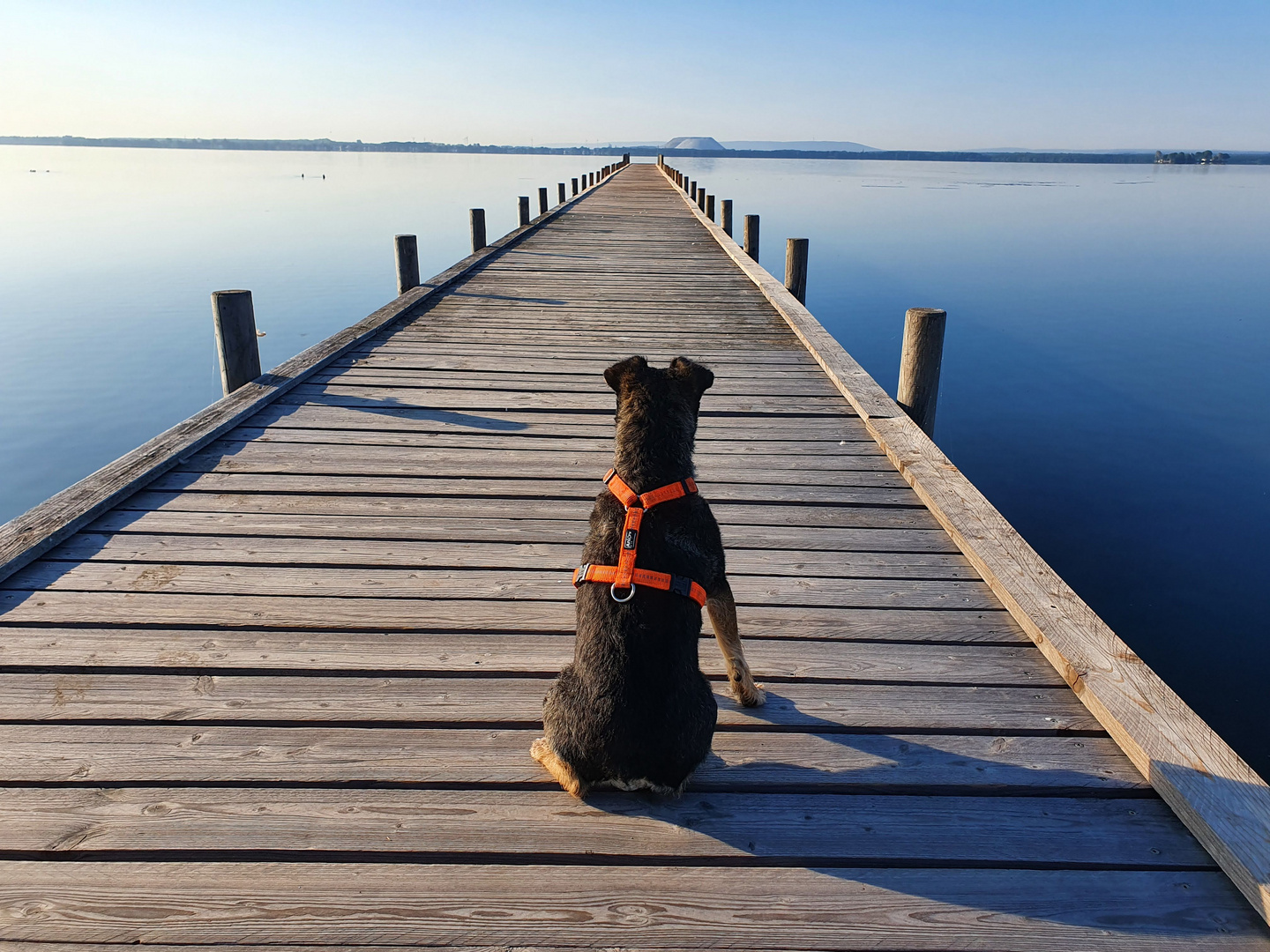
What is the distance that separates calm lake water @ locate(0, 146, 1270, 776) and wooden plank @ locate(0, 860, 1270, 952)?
→ 494 cm

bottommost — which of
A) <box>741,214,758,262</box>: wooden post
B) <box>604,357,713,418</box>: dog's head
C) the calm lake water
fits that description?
the calm lake water

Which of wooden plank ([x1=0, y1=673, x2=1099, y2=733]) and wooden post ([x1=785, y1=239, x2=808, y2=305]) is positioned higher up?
wooden post ([x1=785, y1=239, x2=808, y2=305])

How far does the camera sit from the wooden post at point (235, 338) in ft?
18.7

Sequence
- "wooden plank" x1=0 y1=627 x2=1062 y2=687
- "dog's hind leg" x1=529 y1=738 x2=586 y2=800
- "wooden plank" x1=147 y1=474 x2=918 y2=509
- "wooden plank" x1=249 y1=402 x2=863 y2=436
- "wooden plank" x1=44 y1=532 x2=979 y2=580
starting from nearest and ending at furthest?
"dog's hind leg" x1=529 y1=738 x2=586 y2=800, "wooden plank" x1=0 y1=627 x2=1062 y2=687, "wooden plank" x1=44 y1=532 x2=979 y2=580, "wooden plank" x1=147 y1=474 x2=918 y2=509, "wooden plank" x1=249 y1=402 x2=863 y2=436

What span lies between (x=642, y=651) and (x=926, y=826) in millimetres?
946

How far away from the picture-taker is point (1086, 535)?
9.26m

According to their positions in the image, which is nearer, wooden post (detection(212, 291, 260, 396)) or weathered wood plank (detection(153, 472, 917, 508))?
weathered wood plank (detection(153, 472, 917, 508))

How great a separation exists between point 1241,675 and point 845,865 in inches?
253

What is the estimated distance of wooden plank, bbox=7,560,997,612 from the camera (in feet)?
10.4

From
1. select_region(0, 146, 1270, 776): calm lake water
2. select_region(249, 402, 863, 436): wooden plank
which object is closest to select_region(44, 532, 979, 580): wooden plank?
select_region(249, 402, 863, 436): wooden plank

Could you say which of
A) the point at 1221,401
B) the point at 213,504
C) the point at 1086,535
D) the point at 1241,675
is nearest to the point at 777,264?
the point at 1221,401

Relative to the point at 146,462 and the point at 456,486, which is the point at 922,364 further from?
the point at 146,462

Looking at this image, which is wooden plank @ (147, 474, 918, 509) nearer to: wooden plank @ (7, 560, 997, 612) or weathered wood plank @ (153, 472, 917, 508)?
weathered wood plank @ (153, 472, 917, 508)

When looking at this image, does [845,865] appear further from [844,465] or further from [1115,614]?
[1115,614]
